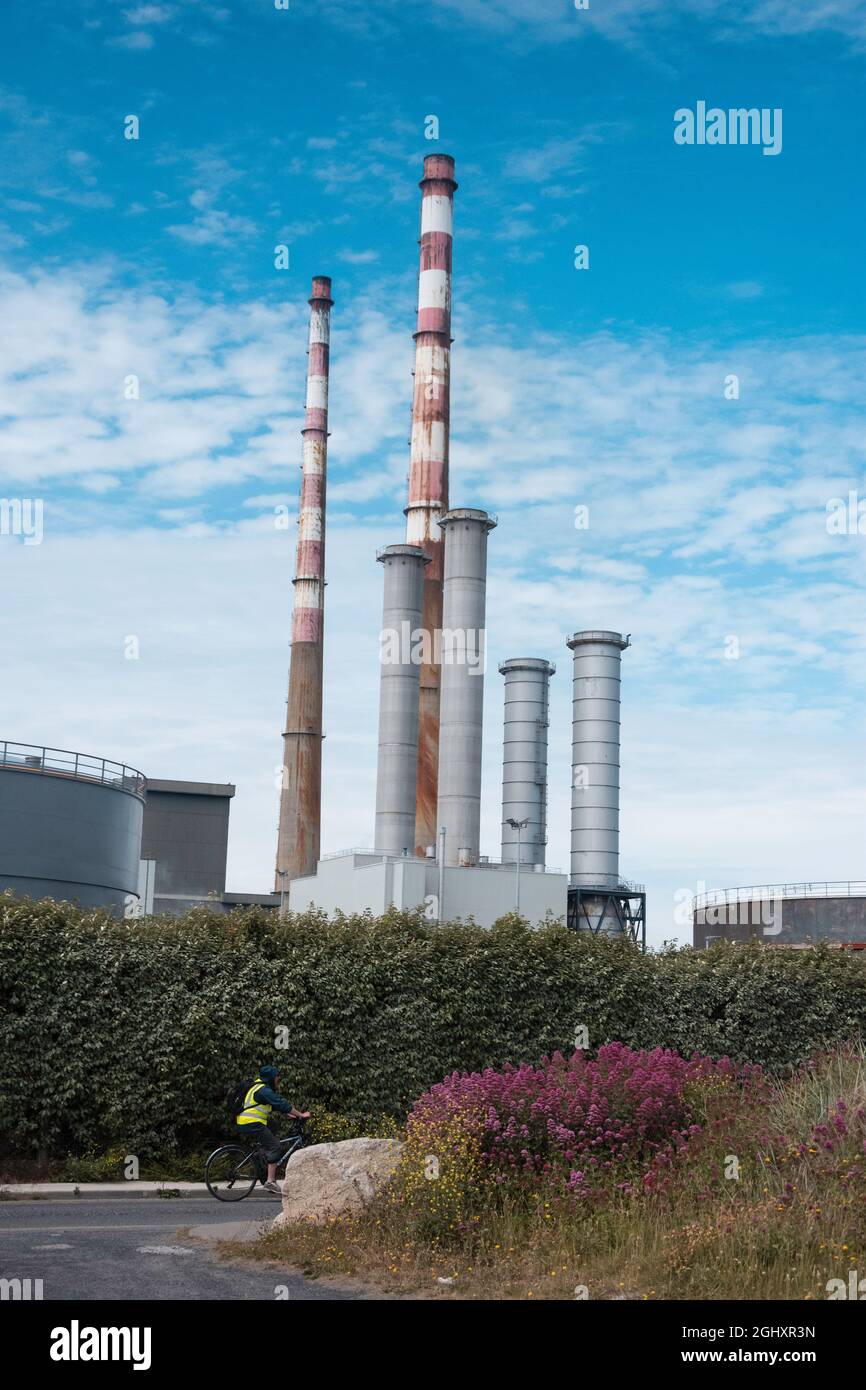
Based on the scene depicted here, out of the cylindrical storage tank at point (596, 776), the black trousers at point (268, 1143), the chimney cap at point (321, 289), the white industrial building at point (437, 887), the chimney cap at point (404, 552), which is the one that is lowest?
the black trousers at point (268, 1143)

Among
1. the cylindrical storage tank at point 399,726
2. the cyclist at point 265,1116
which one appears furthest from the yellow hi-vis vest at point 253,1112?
the cylindrical storage tank at point 399,726

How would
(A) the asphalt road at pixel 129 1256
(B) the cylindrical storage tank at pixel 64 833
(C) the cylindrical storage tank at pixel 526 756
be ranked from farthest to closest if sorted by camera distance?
(C) the cylindrical storage tank at pixel 526 756, (B) the cylindrical storage tank at pixel 64 833, (A) the asphalt road at pixel 129 1256

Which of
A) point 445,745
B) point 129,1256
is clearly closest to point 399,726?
point 445,745

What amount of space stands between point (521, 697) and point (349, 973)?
35.5m

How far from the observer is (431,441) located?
50.1 metres

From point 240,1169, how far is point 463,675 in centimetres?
3185

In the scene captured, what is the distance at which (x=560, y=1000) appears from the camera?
23.4 metres

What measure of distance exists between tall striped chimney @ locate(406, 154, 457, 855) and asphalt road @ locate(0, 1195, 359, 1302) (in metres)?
32.6

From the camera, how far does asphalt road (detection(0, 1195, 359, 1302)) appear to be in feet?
35.7

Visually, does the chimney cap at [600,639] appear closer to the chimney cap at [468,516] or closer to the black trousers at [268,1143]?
the chimney cap at [468,516]

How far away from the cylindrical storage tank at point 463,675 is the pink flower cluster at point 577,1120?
34168 mm

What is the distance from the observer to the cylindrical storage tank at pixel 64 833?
102 feet
